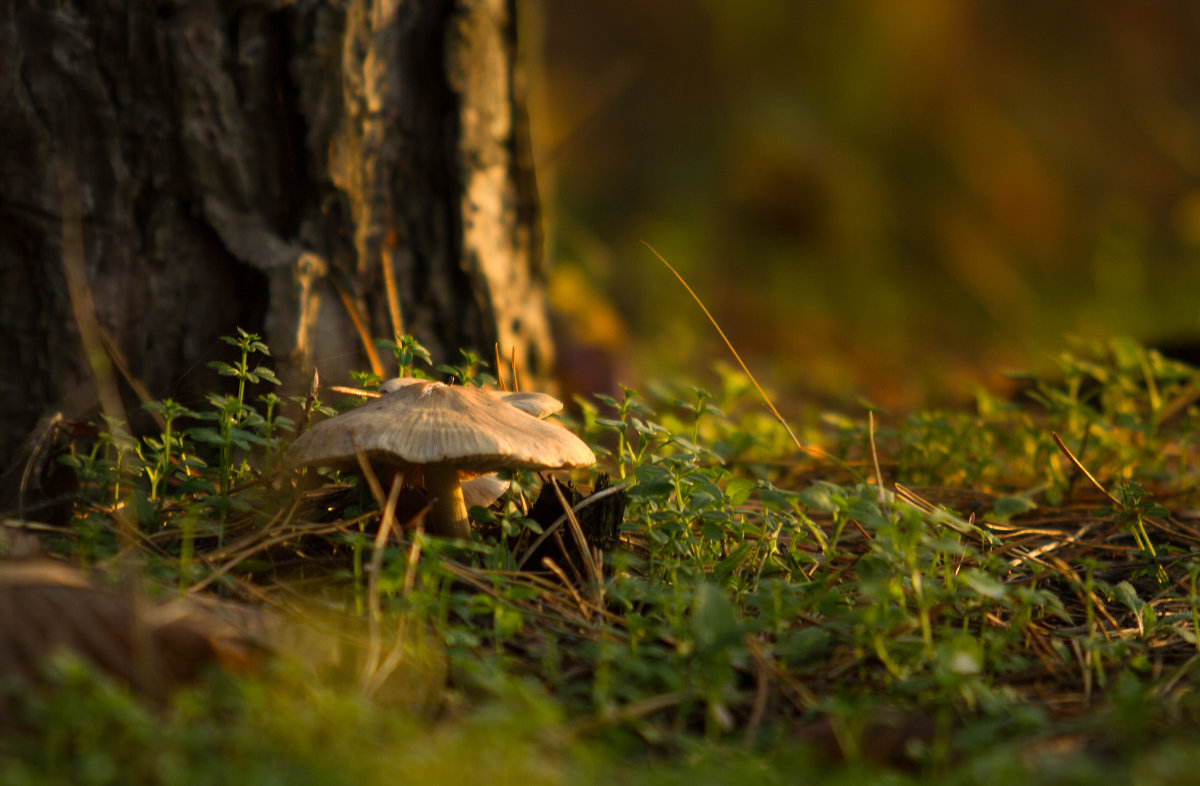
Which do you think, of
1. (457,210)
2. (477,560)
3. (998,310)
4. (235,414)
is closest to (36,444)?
(235,414)

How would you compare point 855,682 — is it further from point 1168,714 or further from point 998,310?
point 998,310

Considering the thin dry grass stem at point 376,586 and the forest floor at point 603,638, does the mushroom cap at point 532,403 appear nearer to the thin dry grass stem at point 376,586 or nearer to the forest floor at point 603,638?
the forest floor at point 603,638

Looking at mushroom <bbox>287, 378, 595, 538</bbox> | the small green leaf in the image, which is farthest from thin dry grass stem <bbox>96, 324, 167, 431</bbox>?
the small green leaf

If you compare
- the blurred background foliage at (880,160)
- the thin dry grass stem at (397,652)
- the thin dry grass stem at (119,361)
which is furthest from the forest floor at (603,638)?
the blurred background foliage at (880,160)

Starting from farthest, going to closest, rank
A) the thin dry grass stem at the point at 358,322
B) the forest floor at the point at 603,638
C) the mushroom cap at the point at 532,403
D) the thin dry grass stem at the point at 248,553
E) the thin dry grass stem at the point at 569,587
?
the thin dry grass stem at the point at 358,322 → the mushroom cap at the point at 532,403 → the thin dry grass stem at the point at 569,587 → the thin dry grass stem at the point at 248,553 → the forest floor at the point at 603,638

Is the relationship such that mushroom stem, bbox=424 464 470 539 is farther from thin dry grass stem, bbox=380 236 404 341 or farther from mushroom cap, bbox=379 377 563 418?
thin dry grass stem, bbox=380 236 404 341

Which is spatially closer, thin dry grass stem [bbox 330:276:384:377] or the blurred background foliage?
thin dry grass stem [bbox 330:276:384:377]
